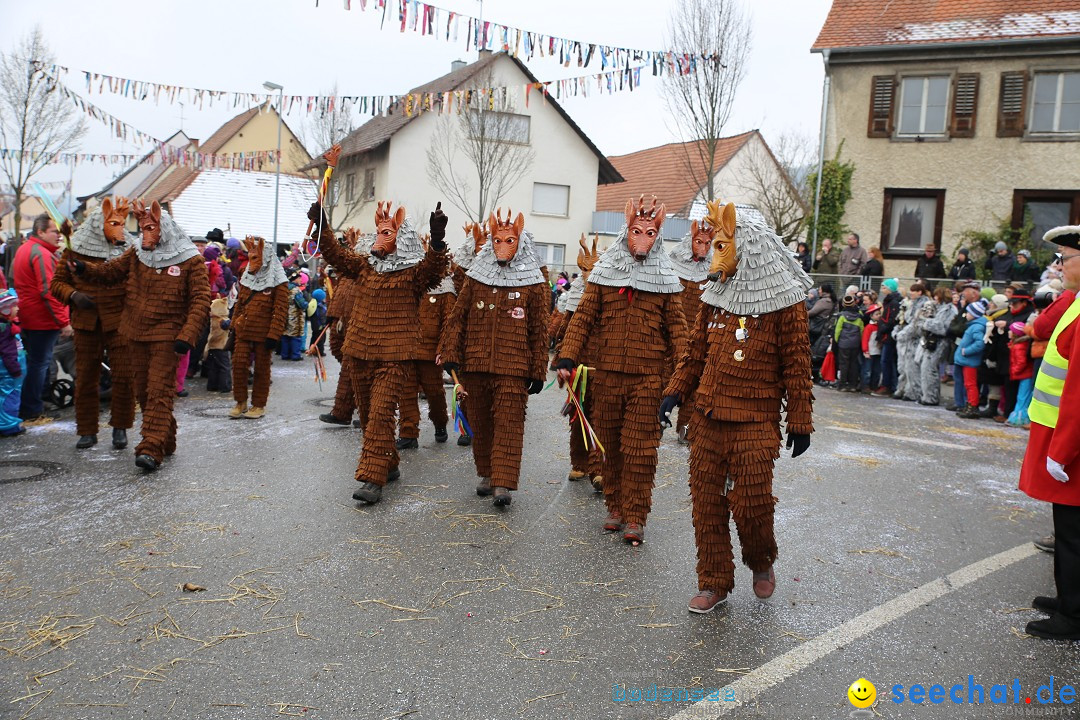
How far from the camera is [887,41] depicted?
806 inches

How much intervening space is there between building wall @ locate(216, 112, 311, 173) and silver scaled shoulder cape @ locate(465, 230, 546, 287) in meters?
40.5

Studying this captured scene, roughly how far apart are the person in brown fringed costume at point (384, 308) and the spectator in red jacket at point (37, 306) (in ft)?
11.9

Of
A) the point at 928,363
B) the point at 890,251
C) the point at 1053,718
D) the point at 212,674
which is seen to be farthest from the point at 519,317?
the point at 890,251

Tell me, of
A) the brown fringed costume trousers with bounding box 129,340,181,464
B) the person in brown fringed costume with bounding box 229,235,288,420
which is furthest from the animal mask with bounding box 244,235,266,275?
the brown fringed costume trousers with bounding box 129,340,181,464

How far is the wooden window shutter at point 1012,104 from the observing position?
19.8 metres

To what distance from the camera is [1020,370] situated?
427 inches

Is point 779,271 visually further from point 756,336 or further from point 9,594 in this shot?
point 9,594

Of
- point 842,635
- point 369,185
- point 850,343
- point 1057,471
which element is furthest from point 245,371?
point 369,185

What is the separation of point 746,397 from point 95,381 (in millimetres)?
6490

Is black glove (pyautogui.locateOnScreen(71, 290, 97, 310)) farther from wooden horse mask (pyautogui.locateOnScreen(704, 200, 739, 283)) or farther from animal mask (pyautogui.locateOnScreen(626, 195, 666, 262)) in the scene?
wooden horse mask (pyautogui.locateOnScreen(704, 200, 739, 283))

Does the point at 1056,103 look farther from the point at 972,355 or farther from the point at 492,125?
the point at 492,125

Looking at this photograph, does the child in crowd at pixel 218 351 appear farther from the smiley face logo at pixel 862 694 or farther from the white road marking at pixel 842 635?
the smiley face logo at pixel 862 694

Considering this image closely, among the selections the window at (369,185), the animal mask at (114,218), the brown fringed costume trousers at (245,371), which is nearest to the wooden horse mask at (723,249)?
the animal mask at (114,218)

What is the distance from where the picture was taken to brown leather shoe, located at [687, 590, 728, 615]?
4.47 metres
